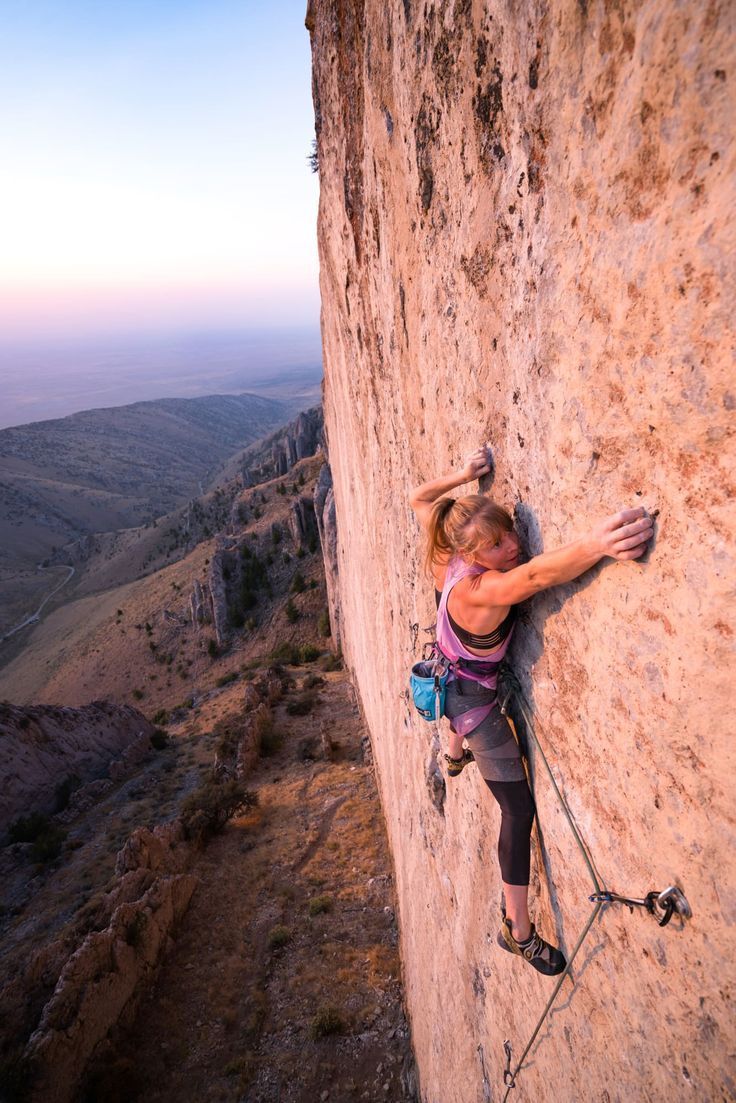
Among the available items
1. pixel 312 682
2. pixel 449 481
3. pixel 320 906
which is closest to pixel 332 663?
pixel 312 682

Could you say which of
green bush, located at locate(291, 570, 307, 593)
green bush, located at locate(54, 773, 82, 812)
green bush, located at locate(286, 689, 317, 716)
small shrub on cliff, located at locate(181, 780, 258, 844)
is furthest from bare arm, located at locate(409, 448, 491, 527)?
green bush, located at locate(291, 570, 307, 593)

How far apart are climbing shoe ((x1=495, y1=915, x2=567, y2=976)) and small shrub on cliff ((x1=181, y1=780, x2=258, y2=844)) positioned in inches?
437

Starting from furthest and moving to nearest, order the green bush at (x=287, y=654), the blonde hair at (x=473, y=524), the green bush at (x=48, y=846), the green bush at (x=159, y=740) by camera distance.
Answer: the green bush at (x=287, y=654) < the green bush at (x=159, y=740) < the green bush at (x=48, y=846) < the blonde hair at (x=473, y=524)

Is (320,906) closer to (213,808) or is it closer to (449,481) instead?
(213,808)

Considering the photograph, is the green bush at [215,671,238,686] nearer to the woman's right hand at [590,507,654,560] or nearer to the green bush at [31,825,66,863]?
the green bush at [31,825,66,863]

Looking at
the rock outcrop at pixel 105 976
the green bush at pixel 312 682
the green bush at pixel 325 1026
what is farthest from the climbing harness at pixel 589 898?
the green bush at pixel 312 682

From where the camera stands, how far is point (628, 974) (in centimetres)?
184

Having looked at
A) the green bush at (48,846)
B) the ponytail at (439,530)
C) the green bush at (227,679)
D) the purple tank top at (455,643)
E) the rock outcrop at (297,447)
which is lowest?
the green bush at (227,679)

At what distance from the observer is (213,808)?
1233cm

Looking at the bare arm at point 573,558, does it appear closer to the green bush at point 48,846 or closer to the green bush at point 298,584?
the green bush at point 48,846

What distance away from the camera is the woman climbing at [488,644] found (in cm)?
229

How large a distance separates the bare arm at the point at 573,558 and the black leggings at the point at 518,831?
0.97 meters

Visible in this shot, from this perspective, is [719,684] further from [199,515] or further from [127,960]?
[199,515]

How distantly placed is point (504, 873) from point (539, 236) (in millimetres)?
2791
